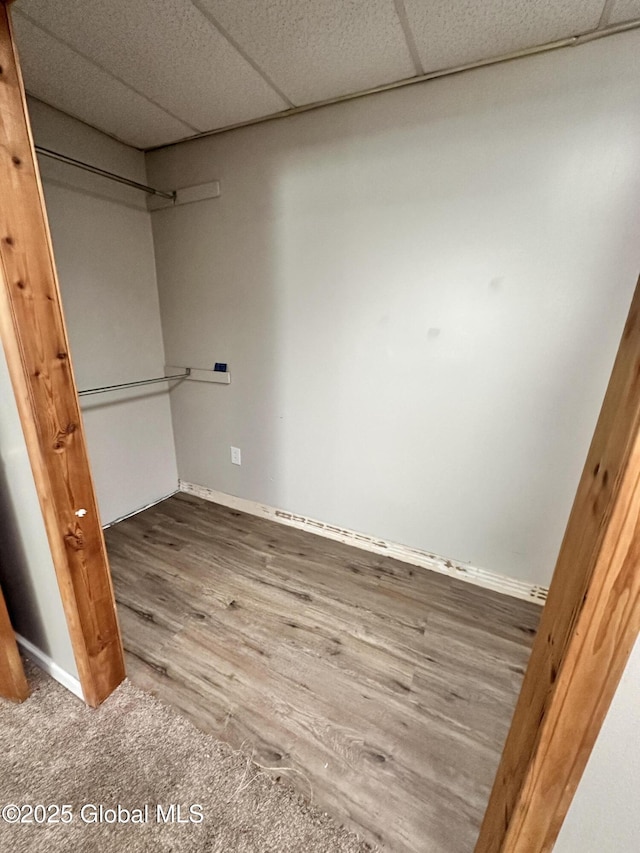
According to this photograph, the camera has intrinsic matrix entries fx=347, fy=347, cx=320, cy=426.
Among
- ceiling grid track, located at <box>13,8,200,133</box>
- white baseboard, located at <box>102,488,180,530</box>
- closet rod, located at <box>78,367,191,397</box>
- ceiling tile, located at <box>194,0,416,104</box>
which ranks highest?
ceiling tile, located at <box>194,0,416,104</box>

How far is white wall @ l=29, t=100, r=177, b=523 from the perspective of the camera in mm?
1870

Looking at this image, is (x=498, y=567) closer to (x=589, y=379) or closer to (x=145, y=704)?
(x=589, y=379)

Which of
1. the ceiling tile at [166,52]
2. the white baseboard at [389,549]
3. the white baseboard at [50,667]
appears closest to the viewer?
the ceiling tile at [166,52]

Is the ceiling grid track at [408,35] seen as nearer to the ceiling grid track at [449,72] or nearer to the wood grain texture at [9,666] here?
the ceiling grid track at [449,72]

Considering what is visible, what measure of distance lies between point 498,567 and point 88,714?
1851mm

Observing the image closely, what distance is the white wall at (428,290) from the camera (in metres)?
1.33

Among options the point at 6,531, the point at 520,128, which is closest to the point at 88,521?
the point at 6,531

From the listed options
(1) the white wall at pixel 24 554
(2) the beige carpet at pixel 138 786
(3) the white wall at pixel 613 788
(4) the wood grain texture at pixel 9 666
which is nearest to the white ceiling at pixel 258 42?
(1) the white wall at pixel 24 554

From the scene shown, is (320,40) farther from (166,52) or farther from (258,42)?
(166,52)

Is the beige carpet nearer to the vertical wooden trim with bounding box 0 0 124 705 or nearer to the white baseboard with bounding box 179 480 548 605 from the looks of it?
the vertical wooden trim with bounding box 0 0 124 705

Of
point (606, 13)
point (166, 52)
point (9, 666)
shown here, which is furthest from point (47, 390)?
point (606, 13)

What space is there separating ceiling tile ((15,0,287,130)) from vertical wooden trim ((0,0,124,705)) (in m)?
0.58

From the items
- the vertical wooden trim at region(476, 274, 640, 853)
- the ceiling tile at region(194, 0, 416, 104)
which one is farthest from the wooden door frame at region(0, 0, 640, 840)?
the ceiling tile at region(194, 0, 416, 104)

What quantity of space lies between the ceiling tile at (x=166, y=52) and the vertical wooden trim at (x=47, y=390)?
0.58 m
